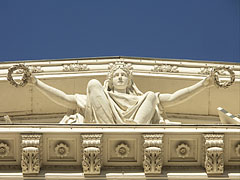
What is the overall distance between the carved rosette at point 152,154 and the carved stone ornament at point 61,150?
4.74ft

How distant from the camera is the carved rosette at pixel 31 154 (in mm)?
20938

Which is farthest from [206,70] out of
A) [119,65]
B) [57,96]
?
[57,96]

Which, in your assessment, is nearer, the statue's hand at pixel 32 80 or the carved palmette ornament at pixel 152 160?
the carved palmette ornament at pixel 152 160

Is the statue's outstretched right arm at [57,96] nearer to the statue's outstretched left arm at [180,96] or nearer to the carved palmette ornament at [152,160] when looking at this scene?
the statue's outstretched left arm at [180,96]

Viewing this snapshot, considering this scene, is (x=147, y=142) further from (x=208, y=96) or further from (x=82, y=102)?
(x=208, y=96)

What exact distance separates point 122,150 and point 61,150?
1.13 m

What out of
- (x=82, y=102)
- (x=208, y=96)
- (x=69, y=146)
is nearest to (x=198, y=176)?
(x=69, y=146)

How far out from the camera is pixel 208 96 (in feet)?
86.9

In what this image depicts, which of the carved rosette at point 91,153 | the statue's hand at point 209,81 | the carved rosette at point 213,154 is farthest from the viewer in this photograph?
the statue's hand at point 209,81

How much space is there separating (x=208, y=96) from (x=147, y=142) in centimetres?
565

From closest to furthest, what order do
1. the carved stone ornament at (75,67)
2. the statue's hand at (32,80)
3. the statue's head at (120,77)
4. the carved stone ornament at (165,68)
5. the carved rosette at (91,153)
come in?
the carved rosette at (91,153) < the statue's hand at (32,80) < the statue's head at (120,77) < the carved stone ornament at (75,67) < the carved stone ornament at (165,68)

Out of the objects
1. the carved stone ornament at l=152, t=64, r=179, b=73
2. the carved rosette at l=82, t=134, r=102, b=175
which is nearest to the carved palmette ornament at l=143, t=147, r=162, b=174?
the carved rosette at l=82, t=134, r=102, b=175

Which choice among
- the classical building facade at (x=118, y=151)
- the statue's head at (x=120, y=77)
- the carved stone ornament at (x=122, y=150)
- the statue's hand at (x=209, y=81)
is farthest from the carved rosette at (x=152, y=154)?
the statue's head at (x=120, y=77)

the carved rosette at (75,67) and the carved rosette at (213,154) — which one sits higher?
the carved rosette at (75,67)
